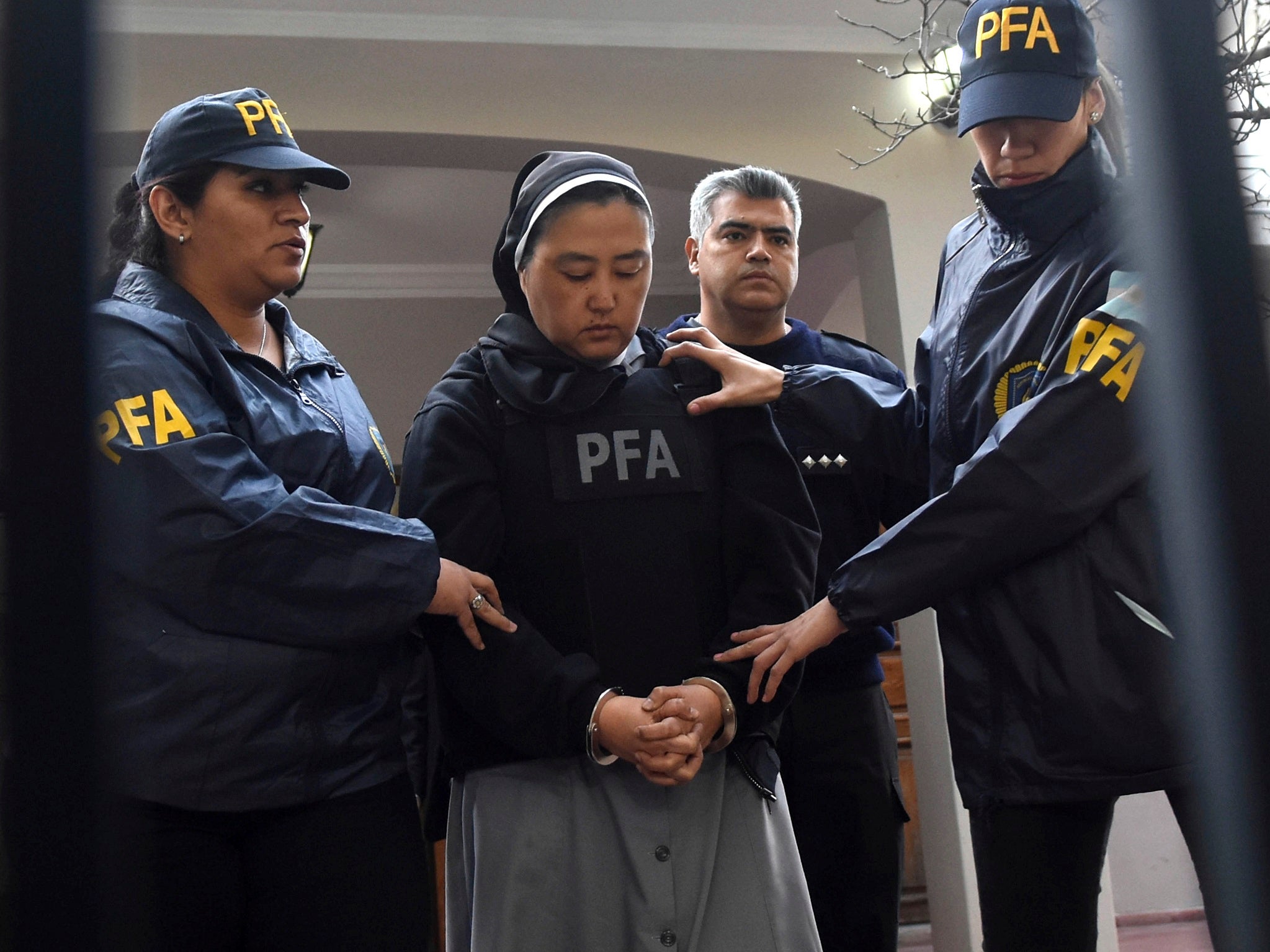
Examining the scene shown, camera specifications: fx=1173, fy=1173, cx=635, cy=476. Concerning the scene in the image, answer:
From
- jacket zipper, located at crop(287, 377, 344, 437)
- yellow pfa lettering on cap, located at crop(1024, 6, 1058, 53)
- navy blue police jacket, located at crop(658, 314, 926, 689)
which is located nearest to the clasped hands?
jacket zipper, located at crop(287, 377, 344, 437)

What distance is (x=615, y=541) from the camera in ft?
3.82

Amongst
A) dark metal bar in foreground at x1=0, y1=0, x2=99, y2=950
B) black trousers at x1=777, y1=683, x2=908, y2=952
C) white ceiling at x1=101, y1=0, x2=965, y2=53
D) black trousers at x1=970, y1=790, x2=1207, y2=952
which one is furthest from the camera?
white ceiling at x1=101, y1=0, x2=965, y2=53

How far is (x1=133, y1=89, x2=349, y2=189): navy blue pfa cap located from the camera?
Answer: 47.3 inches

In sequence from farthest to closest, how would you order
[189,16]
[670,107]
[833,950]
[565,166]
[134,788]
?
[670,107]
[189,16]
[833,950]
[565,166]
[134,788]

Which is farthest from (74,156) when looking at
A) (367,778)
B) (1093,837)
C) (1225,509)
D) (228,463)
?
(1093,837)

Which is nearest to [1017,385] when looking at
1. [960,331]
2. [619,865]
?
[960,331]

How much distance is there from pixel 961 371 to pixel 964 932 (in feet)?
7.79

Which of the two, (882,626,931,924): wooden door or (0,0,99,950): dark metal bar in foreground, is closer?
(0,0,99,950): dark metal bar in foreground

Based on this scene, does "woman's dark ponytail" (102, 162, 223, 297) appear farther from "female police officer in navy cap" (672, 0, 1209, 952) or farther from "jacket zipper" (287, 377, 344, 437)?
"female police officer in navy cap" (672, 0, 1209, 952)

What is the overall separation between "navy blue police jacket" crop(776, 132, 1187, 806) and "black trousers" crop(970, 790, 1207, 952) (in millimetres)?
34

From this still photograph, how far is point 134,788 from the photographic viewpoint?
101 centimetres

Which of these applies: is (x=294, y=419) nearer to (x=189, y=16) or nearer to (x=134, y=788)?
(x=134, y=788)

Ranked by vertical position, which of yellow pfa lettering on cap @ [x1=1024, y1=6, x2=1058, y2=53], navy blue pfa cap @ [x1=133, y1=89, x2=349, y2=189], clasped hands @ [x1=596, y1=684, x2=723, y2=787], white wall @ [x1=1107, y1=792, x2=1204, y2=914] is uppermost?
yellow pfa lettering on cap @ [x1=1024, y1=6, x2=1058, y2=53]

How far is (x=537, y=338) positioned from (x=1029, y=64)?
0.57m
